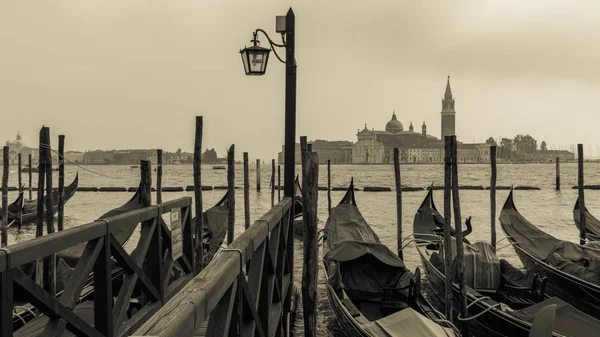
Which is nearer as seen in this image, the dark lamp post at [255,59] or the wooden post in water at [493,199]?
the dark lamp post at [255,59]

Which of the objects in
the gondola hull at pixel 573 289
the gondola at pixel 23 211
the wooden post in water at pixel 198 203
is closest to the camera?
the gondola hull at pixel 573 289

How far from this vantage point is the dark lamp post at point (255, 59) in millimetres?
4801

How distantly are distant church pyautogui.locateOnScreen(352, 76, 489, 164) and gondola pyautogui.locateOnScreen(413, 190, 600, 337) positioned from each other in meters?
108

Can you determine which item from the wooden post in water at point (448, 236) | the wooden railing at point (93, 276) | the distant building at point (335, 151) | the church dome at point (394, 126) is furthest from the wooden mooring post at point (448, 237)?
the church dome at point (394, 126)

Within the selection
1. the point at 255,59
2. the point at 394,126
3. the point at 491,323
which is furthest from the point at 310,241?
the point at 394,126

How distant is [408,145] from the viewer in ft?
382

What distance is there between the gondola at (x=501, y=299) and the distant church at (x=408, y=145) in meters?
108

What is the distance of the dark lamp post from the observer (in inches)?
189

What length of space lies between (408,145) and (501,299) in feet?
372

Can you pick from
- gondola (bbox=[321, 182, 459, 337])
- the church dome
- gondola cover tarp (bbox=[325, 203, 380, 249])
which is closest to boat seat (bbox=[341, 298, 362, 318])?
gondola (bbox=[321, 182, 459, 337])

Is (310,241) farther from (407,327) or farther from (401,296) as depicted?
(401,296)

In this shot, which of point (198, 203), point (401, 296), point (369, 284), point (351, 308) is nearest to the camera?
point (351, 308)

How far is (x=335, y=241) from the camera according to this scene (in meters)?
7.72

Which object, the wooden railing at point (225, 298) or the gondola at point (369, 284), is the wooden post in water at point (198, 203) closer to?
the gondola at point (369, 284)
